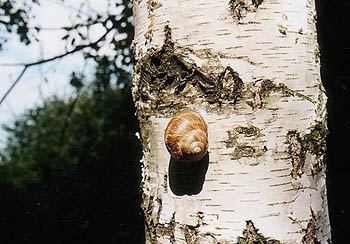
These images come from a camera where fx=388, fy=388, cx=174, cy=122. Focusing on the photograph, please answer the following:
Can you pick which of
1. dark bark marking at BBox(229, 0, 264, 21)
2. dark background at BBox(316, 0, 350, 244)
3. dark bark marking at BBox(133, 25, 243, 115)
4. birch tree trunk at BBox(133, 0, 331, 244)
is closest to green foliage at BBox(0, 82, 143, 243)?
dark background at BBox(316, 0, 350, 244)

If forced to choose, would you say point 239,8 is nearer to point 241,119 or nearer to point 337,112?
point 241,119

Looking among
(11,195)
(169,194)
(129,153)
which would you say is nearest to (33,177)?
(11,195)

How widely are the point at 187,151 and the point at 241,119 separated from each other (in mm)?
170

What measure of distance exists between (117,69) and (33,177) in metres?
5.35

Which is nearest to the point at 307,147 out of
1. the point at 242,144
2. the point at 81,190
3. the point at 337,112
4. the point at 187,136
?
the point at 242,144

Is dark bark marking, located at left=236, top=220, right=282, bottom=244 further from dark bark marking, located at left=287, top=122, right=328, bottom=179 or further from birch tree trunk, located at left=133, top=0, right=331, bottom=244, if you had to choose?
dark bark marking, located at left=287, top=122, right=328, bottom=179

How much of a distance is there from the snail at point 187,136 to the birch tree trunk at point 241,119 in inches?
1.4

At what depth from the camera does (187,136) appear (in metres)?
1.00

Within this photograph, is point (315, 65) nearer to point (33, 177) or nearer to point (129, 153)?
point (129, 153)

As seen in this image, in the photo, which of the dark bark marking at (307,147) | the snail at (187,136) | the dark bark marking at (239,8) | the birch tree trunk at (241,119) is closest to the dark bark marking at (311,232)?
the birch tree trunk at (241,119)

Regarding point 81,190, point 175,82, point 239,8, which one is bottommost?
point 175,82

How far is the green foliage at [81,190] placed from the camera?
6.11 m

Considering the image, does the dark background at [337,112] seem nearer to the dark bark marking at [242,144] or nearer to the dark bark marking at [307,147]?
the dark bark marking at [307,147]

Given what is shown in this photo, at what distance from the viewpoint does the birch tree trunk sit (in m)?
1.01
